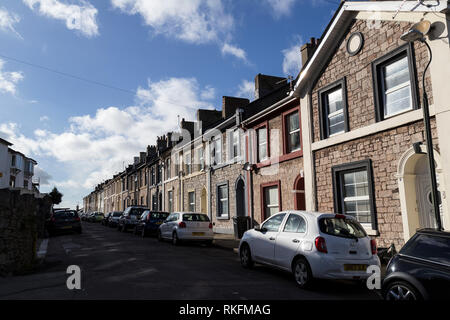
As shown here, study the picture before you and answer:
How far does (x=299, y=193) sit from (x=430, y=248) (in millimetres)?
9816

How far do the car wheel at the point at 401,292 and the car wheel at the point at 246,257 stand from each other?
14.7 ft

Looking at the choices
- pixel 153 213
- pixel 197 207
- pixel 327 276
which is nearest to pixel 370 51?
pixel 327 276

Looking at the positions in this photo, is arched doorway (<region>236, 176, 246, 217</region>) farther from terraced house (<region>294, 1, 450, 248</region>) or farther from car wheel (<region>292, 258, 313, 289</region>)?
car wheel (<region>292, 258, 313, 289</region>)

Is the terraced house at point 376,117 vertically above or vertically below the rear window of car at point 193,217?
above

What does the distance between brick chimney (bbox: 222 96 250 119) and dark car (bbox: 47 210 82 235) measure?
11747mm

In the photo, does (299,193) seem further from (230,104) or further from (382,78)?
(230,104)

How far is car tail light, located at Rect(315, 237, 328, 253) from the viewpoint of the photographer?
6.91m

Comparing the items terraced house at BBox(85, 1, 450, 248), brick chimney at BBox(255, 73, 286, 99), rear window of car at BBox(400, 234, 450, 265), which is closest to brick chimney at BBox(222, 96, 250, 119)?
brick chimney at BBox(255, 73, 286, 99)

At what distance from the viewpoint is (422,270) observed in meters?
4.81

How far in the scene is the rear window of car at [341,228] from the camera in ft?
23.6

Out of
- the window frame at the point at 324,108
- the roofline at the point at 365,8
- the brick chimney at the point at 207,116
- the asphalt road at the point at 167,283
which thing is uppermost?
the brick chimney at the point at 207,116

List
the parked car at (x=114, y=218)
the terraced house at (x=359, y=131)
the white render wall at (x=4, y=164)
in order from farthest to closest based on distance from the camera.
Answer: the white render wall at (x=4, y=164)
the parked car at (x=114, y=218)
the terraced house at (x=359, y=131)

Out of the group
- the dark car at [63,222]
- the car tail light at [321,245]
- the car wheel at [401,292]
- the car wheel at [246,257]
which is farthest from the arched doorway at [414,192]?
the dark car at [63,222]

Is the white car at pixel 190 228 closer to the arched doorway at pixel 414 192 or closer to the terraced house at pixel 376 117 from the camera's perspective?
the terraced house at pixel 376 117
